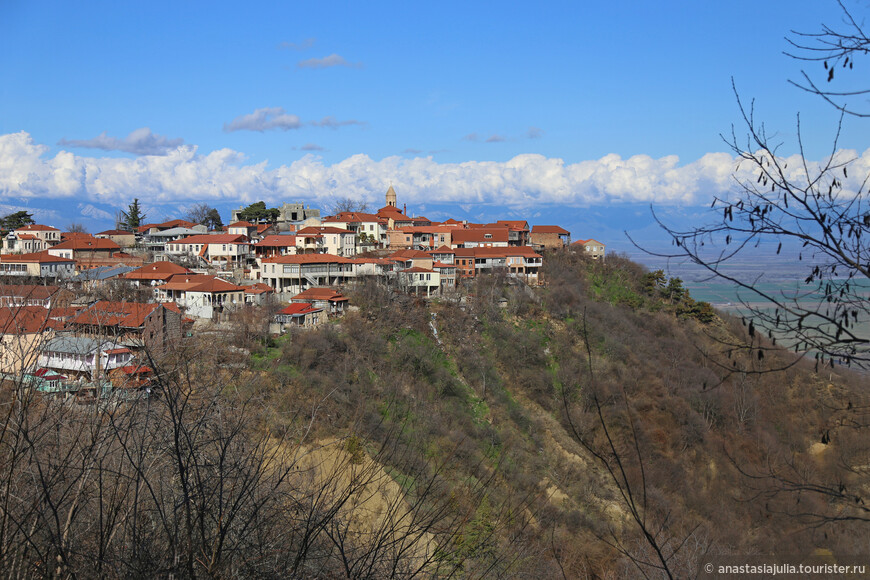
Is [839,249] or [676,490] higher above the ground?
[839,249]

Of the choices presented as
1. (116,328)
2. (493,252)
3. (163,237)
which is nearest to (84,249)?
(163,237)

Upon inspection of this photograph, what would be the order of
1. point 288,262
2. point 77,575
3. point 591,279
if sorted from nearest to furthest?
point 77,575 < point 288,262 < point 591,279

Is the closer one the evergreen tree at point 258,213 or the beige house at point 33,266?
the beige house at point 33,266

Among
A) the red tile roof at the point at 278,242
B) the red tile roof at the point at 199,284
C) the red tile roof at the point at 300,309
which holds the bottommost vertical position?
the red tile roof at the point at 300,309

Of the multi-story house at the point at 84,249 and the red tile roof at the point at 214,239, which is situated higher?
the red tile roof at the point at 214,239

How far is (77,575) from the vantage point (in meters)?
3.43

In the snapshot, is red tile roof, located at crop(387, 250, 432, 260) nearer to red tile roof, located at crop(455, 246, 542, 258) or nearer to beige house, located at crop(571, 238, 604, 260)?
red tile roof, located at crop(455, 246, 542, 258)

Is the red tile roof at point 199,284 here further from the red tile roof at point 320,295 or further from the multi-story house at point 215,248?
the multi-story house at point 215,248

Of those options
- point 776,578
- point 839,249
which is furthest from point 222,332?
point 839,249

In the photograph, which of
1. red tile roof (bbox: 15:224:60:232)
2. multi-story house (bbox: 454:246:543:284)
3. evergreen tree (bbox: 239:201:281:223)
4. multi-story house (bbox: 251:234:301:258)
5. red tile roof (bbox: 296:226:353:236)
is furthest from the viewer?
evergreen tree (bbox: 239:201:281:223)

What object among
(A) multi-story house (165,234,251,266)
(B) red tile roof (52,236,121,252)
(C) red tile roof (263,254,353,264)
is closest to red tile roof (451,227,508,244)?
(C) red tile roof (263,254,353,264)

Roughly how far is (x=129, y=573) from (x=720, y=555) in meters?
11.6

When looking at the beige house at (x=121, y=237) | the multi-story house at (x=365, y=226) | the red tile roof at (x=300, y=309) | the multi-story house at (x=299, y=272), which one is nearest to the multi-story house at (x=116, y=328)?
the red tile roof at (x=300, y=309)

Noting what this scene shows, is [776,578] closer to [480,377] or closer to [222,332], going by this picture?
[480,377]
